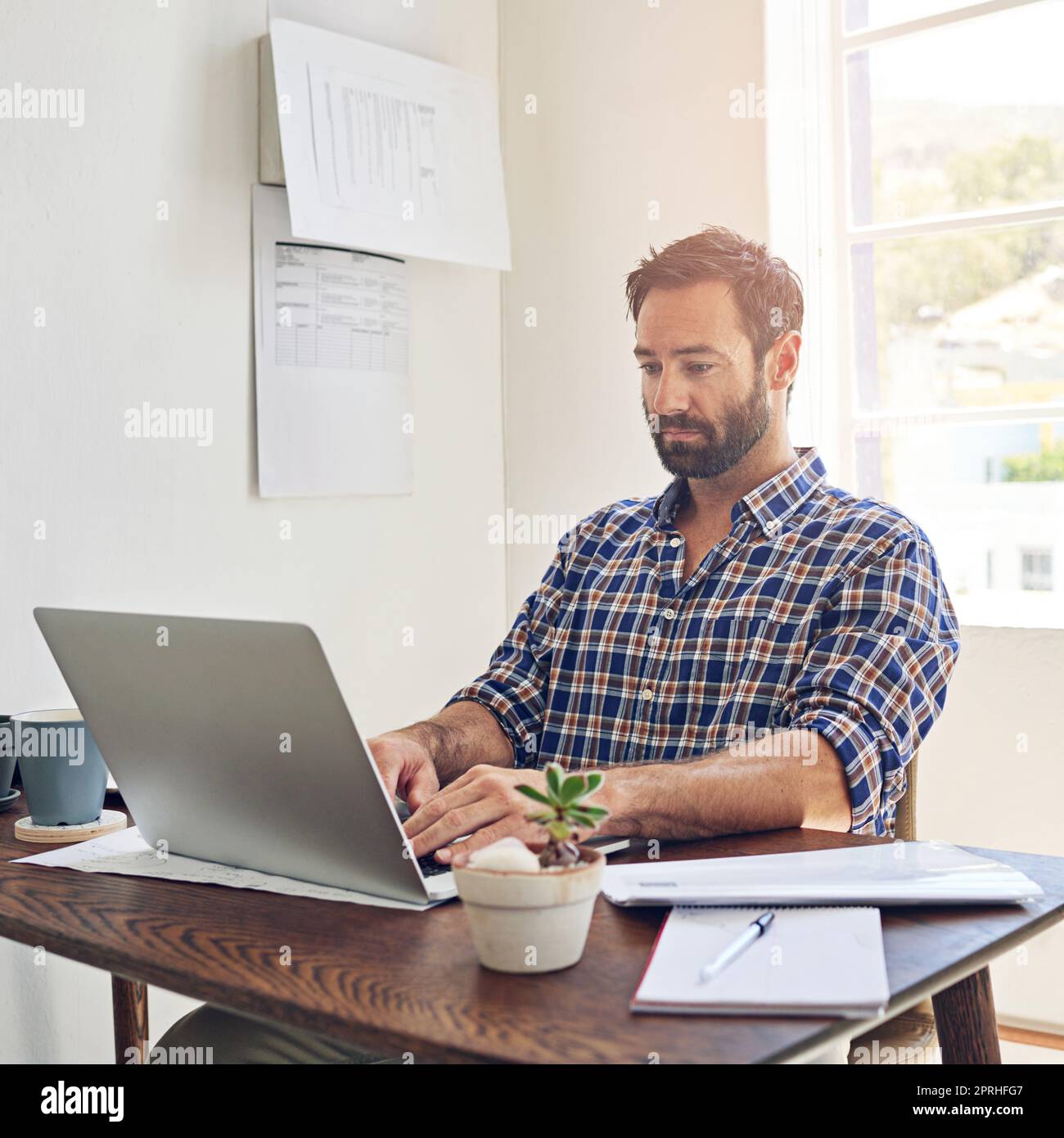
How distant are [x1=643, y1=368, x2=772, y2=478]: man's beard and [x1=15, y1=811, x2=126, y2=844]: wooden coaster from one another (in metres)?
0.79

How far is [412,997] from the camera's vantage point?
70cm

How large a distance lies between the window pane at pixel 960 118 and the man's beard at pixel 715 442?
2.50 ft

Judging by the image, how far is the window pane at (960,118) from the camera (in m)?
2.00

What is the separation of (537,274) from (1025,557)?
1.01 meters

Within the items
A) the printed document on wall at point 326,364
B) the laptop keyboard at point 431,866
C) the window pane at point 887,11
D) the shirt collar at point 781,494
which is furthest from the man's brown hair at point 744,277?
the laptop keyboard at point 431,866

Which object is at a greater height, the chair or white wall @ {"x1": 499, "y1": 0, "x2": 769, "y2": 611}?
white wall @ {"x1": 499, "y1": 0, "x2": 769, "y2": 611}

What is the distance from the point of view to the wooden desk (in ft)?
2.11

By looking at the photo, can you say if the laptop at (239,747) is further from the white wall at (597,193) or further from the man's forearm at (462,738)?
the white wall at (597,193)

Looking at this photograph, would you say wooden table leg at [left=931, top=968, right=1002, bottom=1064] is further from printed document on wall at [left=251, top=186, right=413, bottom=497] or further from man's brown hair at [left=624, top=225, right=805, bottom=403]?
printed document on wall at [left=251, top=186, right=413, bottom=497]

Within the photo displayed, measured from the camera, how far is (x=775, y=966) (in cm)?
72

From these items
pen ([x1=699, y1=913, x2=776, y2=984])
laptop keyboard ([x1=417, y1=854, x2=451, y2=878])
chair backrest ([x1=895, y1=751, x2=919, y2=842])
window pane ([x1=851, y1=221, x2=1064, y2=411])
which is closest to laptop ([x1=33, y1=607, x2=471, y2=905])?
laptop keyboard ([x1=417, y1=854, x2=451, y2=878])

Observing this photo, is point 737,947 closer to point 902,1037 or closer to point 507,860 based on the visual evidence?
point 507,860

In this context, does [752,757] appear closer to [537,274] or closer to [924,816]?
[924,816]
